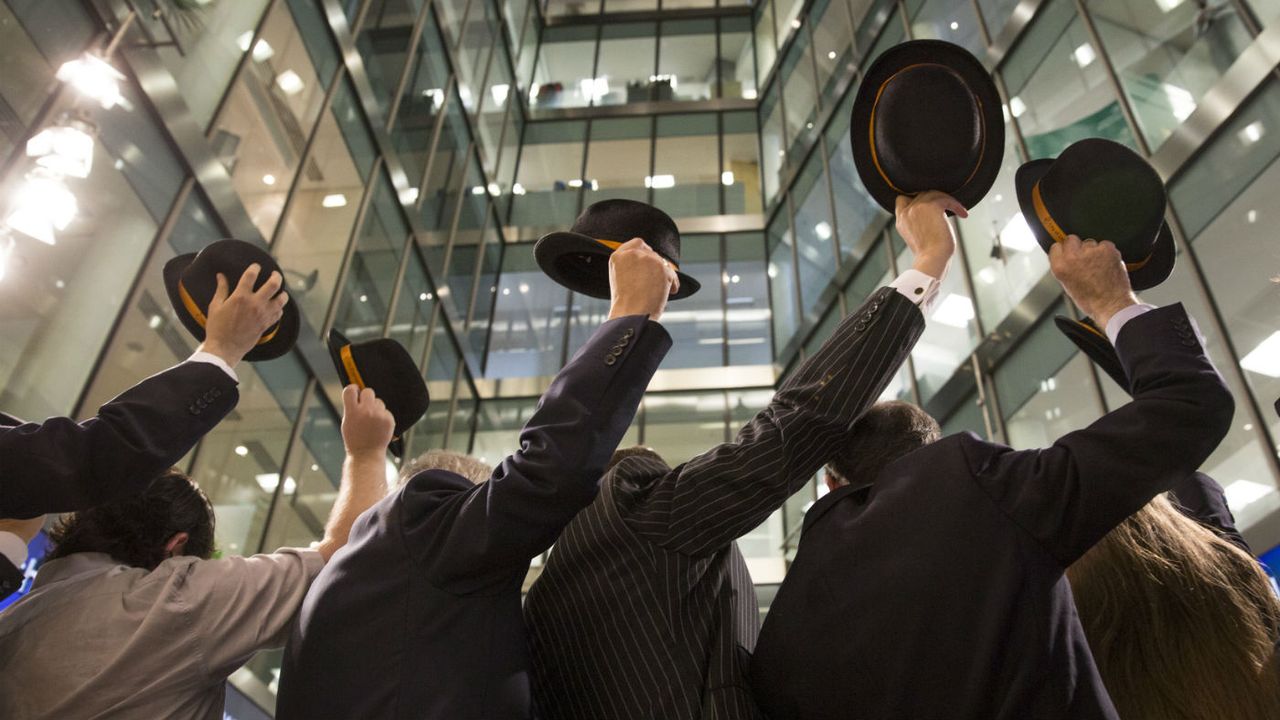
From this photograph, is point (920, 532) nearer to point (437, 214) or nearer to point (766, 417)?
point (766, 417)

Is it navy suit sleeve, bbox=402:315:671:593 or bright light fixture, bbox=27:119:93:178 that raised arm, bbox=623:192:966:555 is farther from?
bright light fixture, bbox=27:119:93:178

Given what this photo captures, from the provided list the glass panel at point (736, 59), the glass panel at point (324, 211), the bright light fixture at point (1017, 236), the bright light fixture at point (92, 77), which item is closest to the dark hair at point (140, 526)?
the bright light fixture at point (92, 77)

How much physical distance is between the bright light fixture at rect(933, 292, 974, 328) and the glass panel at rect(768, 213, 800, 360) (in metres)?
4.37

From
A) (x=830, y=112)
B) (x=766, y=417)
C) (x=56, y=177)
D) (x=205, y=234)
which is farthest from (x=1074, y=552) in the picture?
(x=830, y=112)

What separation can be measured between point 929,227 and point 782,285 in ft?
42.2

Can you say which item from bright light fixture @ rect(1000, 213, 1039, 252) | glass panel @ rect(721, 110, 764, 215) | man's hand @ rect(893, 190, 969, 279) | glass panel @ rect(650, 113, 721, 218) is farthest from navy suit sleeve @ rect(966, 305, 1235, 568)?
glass panel @ rect(650, 113, 721, 218)

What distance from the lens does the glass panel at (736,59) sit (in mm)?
18250

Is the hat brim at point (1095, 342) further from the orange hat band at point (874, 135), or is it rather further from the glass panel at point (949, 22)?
the glass panel at point (949, 22)

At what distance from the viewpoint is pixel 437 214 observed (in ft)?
43.4

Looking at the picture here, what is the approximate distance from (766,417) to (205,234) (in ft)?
21.3

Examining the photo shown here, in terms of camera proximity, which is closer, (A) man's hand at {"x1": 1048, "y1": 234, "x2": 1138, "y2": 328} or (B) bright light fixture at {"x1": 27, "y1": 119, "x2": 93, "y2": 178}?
(A) man's hand at {"x1": 1048, "y1": 234, "x2": 1138, "y2": 328}

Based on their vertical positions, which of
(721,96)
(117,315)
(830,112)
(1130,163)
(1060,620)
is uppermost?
(721,96)

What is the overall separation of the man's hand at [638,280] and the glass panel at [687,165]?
49.0 feet

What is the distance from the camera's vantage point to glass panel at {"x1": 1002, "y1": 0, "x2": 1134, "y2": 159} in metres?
7.37
